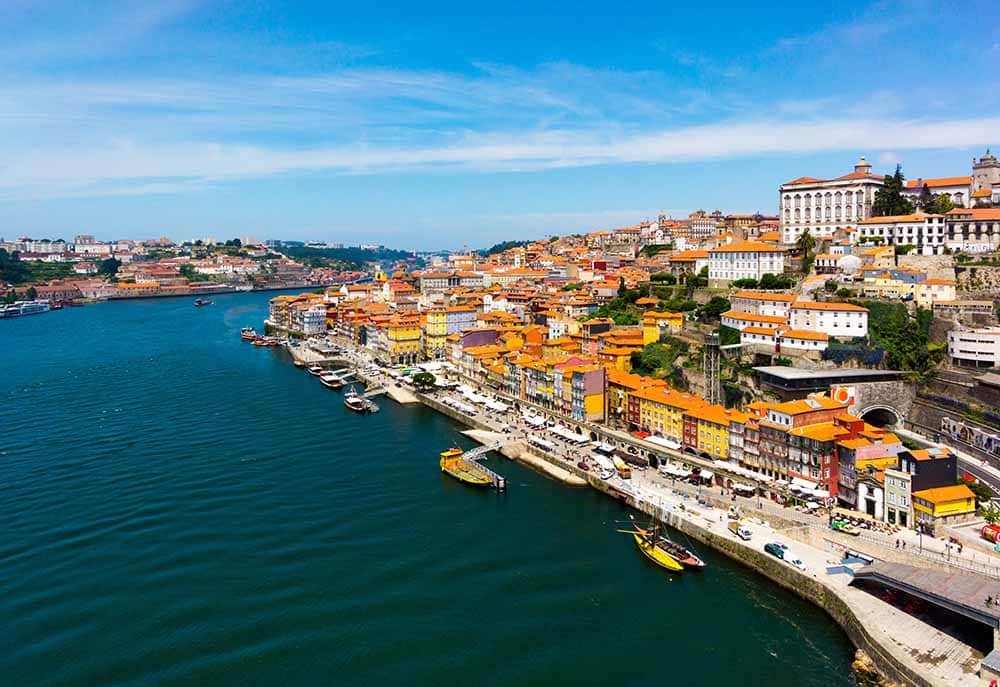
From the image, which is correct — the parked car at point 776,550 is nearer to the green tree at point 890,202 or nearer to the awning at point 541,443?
the awning at point 541,443

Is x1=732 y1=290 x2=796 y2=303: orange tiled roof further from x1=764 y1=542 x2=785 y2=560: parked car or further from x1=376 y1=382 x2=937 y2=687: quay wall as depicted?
x1=764 y1=542 x2=785 y2=560: parked car

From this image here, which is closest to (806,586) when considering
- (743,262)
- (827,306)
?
(827,306)

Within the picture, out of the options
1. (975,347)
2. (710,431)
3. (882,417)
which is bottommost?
(882,417)

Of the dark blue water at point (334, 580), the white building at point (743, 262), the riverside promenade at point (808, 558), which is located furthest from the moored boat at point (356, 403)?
the white building at point (743, 262)

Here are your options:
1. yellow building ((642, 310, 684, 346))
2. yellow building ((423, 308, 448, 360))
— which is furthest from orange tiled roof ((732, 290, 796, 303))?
yellow building ((423, 308, 448, 360))

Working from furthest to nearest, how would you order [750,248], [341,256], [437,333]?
1. [341,256]
2. [437,333]
3. [750,248]

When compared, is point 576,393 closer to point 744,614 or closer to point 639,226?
point 744,614

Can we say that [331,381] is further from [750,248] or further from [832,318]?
[832,318]
